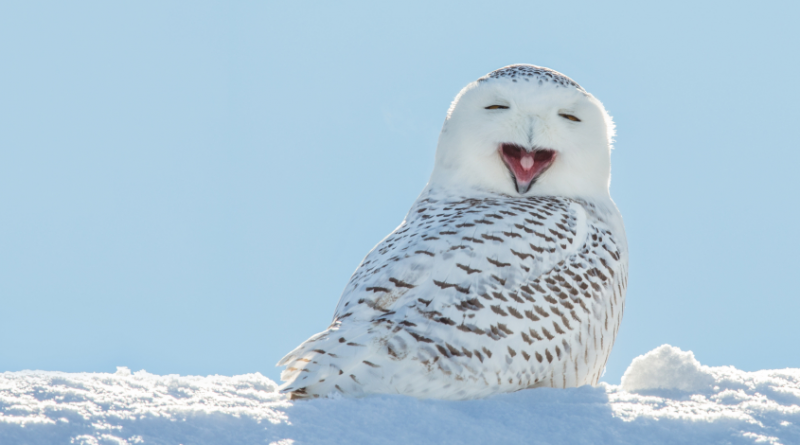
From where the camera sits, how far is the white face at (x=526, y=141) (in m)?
2.58

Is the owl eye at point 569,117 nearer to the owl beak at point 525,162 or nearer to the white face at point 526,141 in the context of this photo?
the white face at point 526,141

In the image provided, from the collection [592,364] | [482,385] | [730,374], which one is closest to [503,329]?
[482,385]

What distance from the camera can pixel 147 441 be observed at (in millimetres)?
1461

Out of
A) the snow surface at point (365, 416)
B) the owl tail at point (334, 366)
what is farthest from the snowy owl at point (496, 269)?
the snow surface at point (365, 416)

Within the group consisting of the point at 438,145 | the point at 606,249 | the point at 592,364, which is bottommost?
the point at 592,364

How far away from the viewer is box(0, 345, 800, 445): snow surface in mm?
1518

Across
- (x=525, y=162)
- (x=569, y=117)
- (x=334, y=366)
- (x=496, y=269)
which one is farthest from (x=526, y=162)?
(x=334, y=366)

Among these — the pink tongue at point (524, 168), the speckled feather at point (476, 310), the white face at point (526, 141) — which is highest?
the white face at point (526, 141)

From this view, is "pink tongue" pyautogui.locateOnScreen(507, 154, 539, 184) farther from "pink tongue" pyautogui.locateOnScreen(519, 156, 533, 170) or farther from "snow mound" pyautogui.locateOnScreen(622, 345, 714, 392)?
"snow mound" pyautogui.locateOnScreen(622, 345, 714, 392)

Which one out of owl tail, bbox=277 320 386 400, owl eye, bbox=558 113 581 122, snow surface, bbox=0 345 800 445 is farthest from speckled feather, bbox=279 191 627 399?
owl eye, bbox=558 113 581 122

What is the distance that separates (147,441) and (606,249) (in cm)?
178

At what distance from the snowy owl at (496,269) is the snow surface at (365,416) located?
135 mm

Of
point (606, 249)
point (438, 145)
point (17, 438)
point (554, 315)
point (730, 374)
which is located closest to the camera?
point (17, 438)

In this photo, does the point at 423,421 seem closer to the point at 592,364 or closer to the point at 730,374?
the point at 592,364
